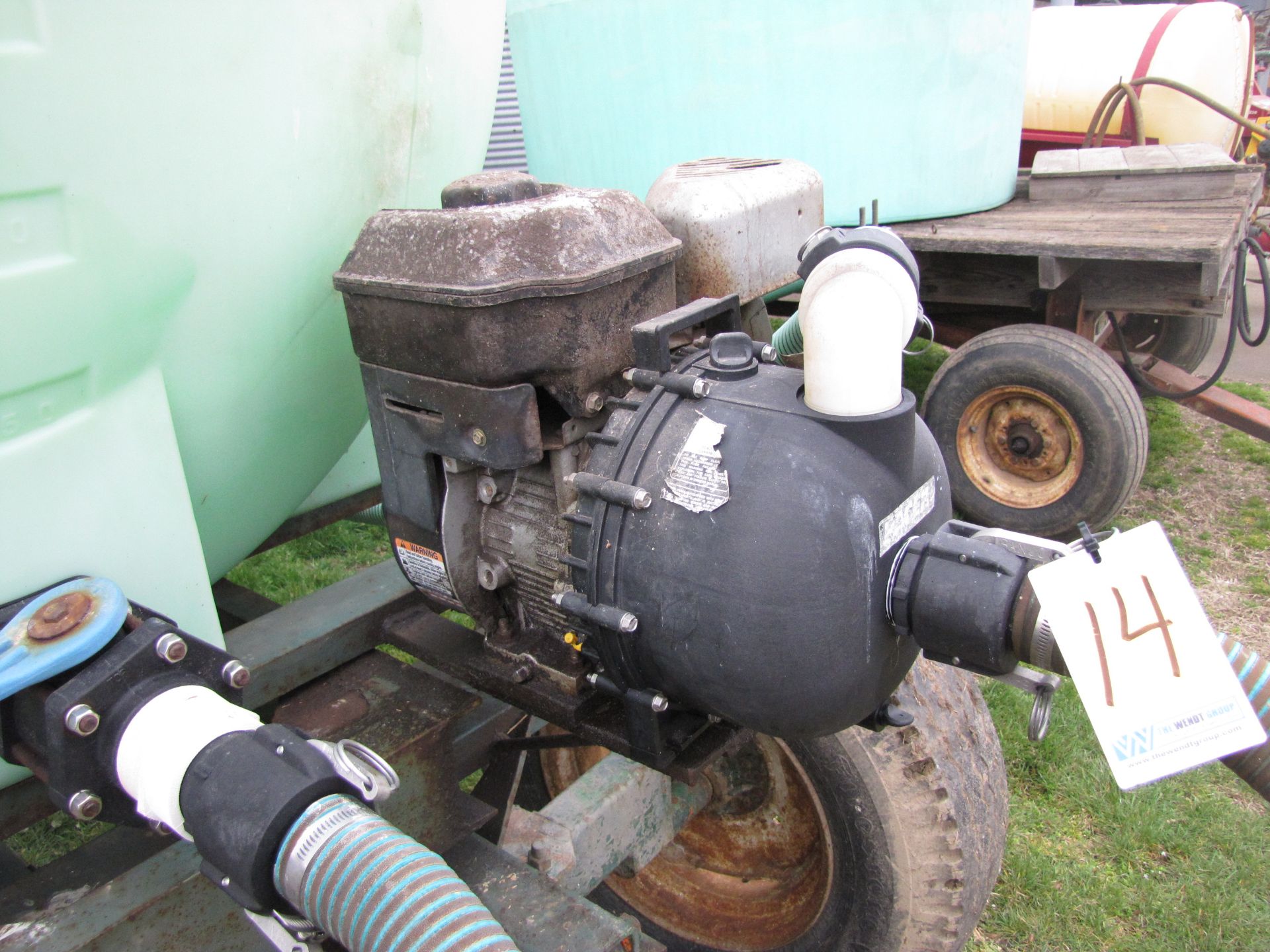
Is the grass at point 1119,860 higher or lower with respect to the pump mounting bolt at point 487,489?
lower

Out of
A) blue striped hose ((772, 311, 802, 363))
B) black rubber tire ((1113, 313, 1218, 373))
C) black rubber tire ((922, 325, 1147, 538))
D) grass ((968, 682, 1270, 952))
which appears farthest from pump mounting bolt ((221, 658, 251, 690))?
black rubber tire ((1113, 313, 1218, 373))

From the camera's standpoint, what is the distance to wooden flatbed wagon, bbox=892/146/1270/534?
2.56 meters

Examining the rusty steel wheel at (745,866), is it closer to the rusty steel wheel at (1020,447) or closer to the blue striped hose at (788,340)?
the blue striped hose at (788,340)

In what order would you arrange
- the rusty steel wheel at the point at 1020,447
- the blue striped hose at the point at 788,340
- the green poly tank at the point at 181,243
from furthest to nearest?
the rusty steel wheel at the point at 1020,447 → the blue striped hose at the point at 788,340 → the green poly tank at the point at 181,243

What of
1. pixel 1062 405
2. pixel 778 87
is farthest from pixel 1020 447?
pixel 778 87

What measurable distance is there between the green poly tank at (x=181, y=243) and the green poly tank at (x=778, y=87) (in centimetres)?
158

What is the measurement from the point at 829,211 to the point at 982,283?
1.82 feet

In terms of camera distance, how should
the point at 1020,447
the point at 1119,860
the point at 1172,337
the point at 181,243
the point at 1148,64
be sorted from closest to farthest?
the point at 181,243
the point at 1119,860
the point at 1020,447
the point at 1172,337
the point at 1148,64

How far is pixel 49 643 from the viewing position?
2.66 ft

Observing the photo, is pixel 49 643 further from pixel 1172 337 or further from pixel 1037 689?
pixel 1172 337

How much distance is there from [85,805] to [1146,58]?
509 cm

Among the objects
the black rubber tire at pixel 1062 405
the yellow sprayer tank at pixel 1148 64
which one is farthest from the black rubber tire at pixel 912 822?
the yellow sprayer tank at pixel 1148 64

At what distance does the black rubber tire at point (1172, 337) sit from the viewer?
3.67 m

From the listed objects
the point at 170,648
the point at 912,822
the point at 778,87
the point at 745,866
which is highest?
the point at 778,87
